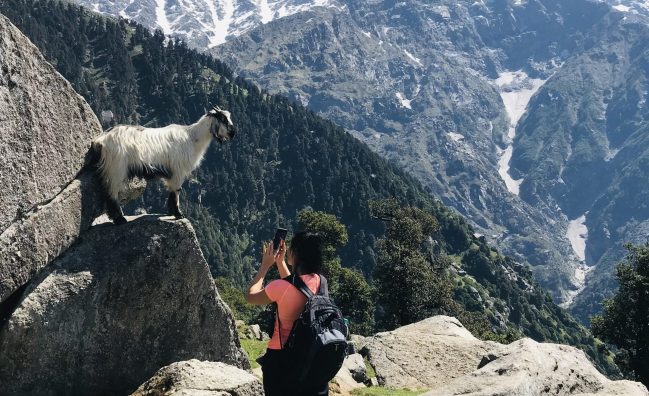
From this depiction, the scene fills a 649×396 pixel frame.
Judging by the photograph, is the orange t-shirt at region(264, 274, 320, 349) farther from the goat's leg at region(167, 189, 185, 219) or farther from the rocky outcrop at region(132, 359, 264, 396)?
the goat's leg at region(167, 189, 185, 219)

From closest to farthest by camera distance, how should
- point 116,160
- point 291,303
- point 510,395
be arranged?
point 291,303
point 510,395
point 116,160


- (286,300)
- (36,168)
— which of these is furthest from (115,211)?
(286,300)

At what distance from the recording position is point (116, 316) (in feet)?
50.9

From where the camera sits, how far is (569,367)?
16594 millimetres

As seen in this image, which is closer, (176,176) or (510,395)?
(510,395)

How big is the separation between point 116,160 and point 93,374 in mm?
5706

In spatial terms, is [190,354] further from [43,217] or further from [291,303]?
[291,303]

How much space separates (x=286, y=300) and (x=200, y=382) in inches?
127

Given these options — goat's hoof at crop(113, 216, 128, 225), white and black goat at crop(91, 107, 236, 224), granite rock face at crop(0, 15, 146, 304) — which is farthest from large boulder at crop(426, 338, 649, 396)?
granite rock face at crop(0, 15, 146, 304)

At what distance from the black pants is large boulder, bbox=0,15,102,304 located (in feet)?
24.2

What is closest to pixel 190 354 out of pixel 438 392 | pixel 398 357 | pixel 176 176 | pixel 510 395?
pixel 176 176

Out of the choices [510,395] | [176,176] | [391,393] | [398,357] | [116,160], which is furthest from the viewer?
[398,357]

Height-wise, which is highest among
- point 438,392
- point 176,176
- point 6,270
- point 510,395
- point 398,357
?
point 176,176

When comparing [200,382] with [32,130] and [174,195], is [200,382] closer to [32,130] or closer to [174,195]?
[174,195]
